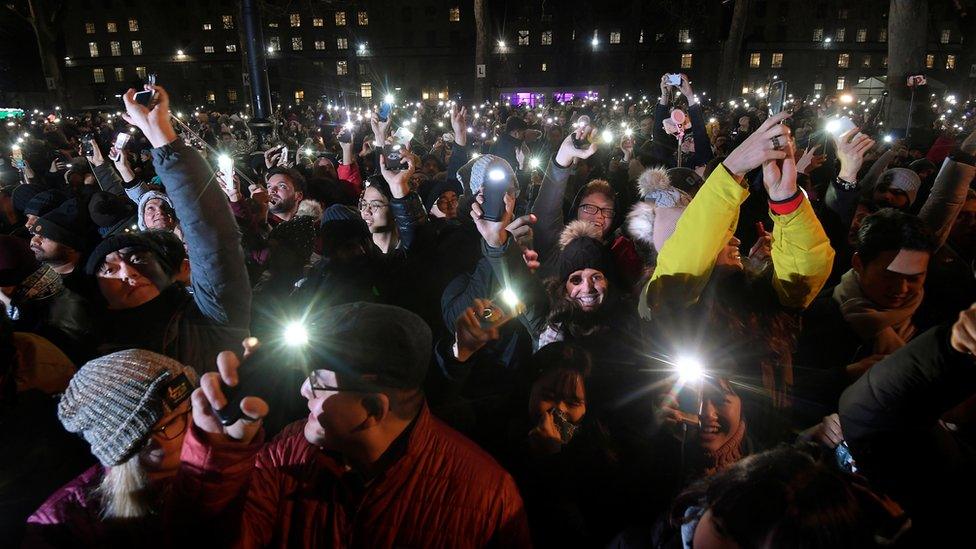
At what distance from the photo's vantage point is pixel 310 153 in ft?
31.2

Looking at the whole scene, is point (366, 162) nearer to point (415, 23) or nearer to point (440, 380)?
point (440, 380)

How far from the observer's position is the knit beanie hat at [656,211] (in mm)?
3312

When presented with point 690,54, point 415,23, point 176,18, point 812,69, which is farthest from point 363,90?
point 812,69

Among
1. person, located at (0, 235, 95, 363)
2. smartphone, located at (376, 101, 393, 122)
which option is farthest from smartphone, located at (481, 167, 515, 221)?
smartphone, located at (376, 101, 393, 122)

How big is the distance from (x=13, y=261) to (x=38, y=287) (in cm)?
28

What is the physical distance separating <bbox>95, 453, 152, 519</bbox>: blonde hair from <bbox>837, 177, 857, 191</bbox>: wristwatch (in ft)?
17.4

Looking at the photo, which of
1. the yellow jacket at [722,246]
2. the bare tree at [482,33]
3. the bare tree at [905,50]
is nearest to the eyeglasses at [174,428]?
the yellow jacket at [722,246]

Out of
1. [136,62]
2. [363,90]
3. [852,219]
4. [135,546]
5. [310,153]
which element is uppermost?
[136,62]

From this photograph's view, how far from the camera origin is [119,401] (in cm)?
179

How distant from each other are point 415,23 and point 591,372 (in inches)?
2805

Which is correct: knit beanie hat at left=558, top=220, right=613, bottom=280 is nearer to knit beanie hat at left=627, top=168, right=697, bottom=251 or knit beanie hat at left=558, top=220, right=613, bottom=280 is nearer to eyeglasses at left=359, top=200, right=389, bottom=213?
knit beanie hat at left=627, top=168, right=697, bottom=251

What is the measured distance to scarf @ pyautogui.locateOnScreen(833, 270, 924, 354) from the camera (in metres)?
2.75

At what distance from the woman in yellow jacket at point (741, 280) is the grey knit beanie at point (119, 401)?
2.27m

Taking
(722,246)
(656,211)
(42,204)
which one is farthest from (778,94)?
(42,204)
